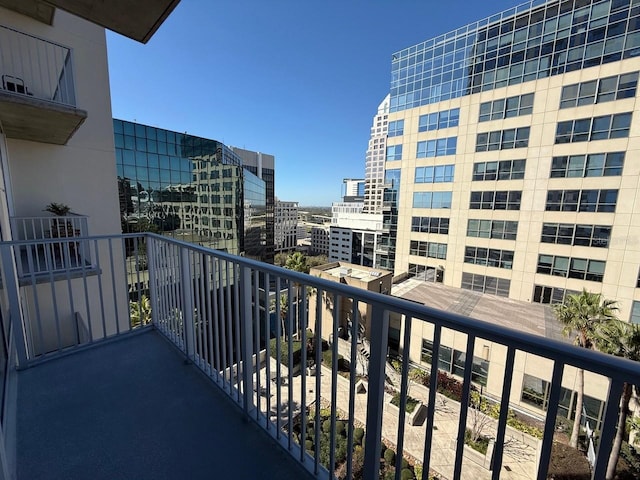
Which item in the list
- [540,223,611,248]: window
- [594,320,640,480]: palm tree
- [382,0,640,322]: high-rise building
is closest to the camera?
[594,320,640,480]: palm tree

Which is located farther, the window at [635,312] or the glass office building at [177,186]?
the glass office building at [177,186]

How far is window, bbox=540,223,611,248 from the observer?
12.4 metres

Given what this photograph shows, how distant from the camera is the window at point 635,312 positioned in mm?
11731

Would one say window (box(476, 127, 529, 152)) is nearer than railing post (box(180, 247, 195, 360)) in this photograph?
No

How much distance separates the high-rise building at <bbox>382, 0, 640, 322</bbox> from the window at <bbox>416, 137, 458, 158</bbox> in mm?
64

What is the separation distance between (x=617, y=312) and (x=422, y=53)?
17.7 m

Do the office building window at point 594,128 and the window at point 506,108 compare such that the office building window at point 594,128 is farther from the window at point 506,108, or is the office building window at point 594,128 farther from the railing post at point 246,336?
the railing post at point 246,336

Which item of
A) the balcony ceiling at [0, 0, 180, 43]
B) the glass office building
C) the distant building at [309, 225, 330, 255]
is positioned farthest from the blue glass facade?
the distant building at [309, 225, 330, 255]

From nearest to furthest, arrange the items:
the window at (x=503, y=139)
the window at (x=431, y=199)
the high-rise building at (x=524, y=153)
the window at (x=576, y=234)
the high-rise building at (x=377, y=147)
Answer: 1. the high-rise building at (x=524, y=153)
2. the window at (x=576, y=234)
3. the window at (x=503, y=139)
4. the window at (x=431, y=199)
5. the high-rise building at (x=377, y=147)

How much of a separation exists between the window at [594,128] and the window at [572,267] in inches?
226

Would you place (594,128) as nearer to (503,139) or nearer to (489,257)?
(503,139)

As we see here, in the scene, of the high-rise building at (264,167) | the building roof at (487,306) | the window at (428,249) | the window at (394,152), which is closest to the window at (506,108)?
the window at (394,152)

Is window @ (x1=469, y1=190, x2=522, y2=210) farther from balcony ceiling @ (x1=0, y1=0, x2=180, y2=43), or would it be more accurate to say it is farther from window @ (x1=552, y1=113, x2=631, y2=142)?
balcony ceiling @ (x1=0, y1=0, x2=180, y2=43)

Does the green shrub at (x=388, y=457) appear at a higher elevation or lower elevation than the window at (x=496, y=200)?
lower
